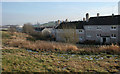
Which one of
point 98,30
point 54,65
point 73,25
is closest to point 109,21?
point 98,30

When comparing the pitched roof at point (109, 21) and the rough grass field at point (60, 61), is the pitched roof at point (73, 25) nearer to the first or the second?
the pitched roof at point (109, 21)

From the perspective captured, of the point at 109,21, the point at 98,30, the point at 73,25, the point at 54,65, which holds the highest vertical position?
the point at 109,21

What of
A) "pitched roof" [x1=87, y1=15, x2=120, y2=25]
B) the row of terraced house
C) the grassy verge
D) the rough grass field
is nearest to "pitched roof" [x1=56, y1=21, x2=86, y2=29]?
the row of terraced house

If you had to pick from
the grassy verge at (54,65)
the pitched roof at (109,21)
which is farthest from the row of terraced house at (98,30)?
the grassy verge at (54,65)

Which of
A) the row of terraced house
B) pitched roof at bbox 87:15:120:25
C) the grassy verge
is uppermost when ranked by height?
pitched roof at bbox 87:15:120:25

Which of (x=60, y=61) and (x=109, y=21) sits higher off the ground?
(x=109, y=21)

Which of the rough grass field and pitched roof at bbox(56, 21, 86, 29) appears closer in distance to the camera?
the rough grass field

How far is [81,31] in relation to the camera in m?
32.7

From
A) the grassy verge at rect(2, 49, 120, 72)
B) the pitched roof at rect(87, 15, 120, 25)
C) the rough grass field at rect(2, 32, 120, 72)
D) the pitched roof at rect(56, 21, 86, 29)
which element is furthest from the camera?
the pitched roof at rect(87, 15, 120, 25)

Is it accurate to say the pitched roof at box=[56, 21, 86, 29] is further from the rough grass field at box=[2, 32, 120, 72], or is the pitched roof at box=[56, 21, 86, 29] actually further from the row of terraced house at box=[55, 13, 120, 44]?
the rough grass field at box=[2, 32, 120, 72]

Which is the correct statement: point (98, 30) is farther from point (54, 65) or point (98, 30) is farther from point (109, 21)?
point (54, 65)

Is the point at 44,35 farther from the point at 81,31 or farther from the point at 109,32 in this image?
the point at 109,32

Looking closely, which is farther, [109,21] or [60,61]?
[109,21]

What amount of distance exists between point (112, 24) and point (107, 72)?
974 inches
